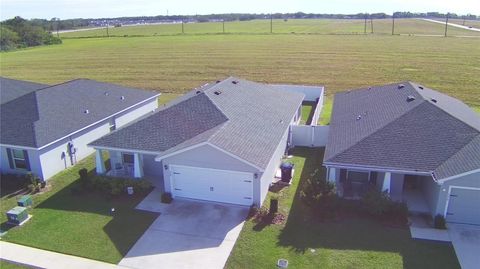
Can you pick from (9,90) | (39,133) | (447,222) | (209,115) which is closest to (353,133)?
(447,222)

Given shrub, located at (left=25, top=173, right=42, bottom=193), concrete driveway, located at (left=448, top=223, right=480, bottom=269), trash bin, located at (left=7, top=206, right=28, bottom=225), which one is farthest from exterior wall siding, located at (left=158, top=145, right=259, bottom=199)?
concrete driveway, located at (left=448, top=223, right=480, bottom=269)

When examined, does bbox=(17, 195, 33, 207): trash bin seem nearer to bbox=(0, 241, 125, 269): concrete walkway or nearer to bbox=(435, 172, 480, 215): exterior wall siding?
bbox=(0, 241, 125, 269): concrete walkway

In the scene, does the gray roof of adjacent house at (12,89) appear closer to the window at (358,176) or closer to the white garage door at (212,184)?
the white garage door at (212,184)

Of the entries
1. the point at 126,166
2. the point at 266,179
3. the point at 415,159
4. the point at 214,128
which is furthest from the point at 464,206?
the point at 126,166

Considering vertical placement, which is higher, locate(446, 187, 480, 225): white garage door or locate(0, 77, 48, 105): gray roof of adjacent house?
locate(0, 77, 48, 105): gray roof of adjacent house

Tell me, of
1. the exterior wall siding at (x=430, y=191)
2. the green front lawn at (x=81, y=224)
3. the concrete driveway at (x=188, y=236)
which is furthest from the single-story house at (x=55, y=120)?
the exterior wall siding at (x=430, y=191)

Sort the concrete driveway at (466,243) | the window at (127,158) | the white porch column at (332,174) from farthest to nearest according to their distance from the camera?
1. the window at (127,158)
2. the white porch column at (332,174)
3. the concrete driveway at (466,243)

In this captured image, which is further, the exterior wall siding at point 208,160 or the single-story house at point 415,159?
the exterior wall siding at point 208,160
